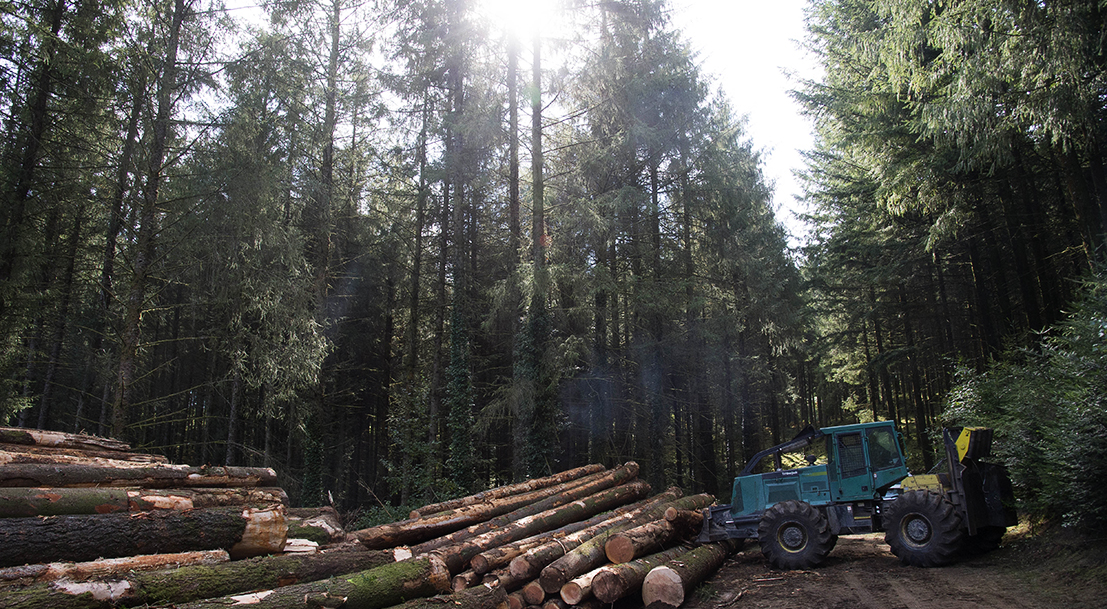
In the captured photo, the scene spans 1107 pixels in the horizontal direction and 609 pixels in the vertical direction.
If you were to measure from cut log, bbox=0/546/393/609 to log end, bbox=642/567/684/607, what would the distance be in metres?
3.54

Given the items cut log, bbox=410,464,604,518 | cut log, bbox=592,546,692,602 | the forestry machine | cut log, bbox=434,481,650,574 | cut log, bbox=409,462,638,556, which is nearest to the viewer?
cut log, bbox=592,546,692,602

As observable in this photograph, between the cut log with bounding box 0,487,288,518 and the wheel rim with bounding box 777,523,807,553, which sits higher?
the cut log with bounding box 0,487,288,518

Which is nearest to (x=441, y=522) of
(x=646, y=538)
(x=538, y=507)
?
(x=538, y=507)

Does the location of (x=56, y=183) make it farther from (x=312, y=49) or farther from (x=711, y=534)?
(x=711, y=534)

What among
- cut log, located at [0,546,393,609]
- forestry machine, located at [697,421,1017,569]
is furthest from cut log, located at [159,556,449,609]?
forestry machine, located at [697,421,1017,569]

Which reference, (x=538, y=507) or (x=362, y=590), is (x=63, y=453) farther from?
(x=538, y=507)

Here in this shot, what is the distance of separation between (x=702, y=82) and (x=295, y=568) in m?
17.7

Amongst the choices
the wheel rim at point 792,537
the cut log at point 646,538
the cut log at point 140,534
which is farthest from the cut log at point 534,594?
the wheel rim at point 792,537

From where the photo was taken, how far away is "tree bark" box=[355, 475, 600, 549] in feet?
24.8

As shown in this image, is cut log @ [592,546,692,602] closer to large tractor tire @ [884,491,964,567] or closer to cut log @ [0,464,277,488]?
large tractor tire @ [884,491,964,567]

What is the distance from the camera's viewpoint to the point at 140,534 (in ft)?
15.6

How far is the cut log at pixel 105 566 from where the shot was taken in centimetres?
402

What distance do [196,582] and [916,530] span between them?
29.9 feet

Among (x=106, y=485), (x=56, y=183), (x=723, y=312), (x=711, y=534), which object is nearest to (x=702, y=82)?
(x=723, y=312)
